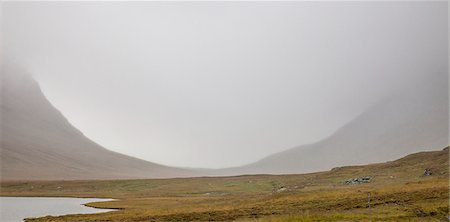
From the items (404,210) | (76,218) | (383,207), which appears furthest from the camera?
(76,218)

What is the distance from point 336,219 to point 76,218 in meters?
37.8

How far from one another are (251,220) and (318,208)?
12.0 metres

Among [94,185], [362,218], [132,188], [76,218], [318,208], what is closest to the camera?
[362,218]

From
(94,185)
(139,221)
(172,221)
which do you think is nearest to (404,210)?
(172,221)

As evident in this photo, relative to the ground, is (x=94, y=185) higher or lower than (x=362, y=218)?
higher

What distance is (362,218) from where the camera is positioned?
48375 millimetres

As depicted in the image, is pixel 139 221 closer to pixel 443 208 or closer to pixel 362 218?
pixel 362 218

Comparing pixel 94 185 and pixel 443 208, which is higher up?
pixel 94 185

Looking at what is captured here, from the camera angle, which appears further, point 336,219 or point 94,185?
point 94,185

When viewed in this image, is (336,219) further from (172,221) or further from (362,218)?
(172,221)

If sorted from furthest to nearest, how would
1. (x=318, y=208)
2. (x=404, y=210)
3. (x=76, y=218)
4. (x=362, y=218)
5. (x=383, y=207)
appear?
(x=76, y=218)
(x=318, y=208)
(x=383, y=207)
(x=404, y=210)
(x=362, y=218)

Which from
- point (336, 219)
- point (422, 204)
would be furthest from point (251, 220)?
point (422, 204)

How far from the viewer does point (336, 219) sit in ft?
162

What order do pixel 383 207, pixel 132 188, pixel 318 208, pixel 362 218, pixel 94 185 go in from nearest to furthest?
1. pixel 362 218
2. pixel 383 207
3. pixel 318 208
4. pixel 132 188
5. pixel 94 185
